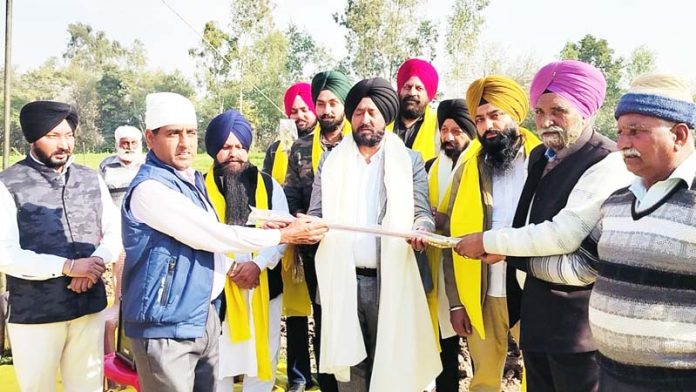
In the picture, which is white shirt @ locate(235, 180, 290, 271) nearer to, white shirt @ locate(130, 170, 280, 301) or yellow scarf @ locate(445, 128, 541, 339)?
white shirt @ locate(130, 170, 280, 301)

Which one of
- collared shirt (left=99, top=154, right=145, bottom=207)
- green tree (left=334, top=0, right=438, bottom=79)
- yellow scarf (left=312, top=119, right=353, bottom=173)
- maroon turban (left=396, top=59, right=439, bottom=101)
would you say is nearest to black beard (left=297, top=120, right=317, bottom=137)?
yellow scarf (left=312, top=119, right=353, bottom=173)

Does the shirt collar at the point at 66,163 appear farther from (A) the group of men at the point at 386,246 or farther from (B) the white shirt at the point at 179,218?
(B) the white shirt at the point at 179,218

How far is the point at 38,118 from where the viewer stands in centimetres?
341

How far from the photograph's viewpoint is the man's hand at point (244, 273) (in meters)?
3.81

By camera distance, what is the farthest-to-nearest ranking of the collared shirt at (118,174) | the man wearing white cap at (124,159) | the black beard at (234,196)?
the man wearing white cap at (124,159) → the collared shirt at (118,174) → the black beard at (234,196)

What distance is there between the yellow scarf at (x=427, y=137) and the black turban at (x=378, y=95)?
2.78ft

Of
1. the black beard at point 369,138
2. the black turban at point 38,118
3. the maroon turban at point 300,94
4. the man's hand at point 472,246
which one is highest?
the maroon turban at point 300,94

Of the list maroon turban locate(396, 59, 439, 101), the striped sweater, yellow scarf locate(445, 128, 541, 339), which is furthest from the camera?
maroon turban locate(396, 59, 439, 101)

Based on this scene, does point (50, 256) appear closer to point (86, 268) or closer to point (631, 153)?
point (86, 268)

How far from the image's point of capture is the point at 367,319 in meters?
3.57

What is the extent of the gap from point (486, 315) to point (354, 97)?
1541 millimetres

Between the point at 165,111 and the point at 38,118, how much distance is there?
1007mm

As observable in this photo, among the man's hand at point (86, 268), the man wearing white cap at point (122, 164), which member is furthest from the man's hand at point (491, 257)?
the man wearing white cap at point (122, 164)

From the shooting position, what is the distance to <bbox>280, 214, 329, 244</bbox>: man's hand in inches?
133
